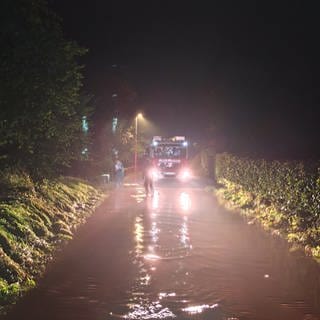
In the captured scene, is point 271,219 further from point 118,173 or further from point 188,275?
point 118,173

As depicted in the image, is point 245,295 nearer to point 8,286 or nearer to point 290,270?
point 290,270

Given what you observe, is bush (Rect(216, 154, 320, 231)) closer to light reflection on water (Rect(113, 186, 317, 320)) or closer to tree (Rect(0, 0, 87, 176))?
light reflection on water (Rect(113, 186, 317, 320))

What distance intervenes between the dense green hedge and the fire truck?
25.2m

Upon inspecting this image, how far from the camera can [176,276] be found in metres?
9.62

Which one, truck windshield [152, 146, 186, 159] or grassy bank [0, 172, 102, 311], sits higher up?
truck windshield [152, 146, 186, 159]

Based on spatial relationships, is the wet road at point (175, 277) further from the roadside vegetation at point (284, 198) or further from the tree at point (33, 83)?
the tree at point (33, 83)

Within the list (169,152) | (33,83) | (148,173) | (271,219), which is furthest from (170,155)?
(33,83)

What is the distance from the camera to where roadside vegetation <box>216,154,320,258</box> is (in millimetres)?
12000

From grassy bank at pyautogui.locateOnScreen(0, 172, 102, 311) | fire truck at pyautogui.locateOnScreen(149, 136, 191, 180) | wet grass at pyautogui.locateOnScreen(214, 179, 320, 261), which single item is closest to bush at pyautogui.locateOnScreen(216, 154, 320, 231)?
wet grass at pyautogui.locateOnScreen(214, 179, 320, 261)

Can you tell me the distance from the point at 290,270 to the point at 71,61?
697 cm

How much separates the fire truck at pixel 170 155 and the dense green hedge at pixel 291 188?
25.2 m

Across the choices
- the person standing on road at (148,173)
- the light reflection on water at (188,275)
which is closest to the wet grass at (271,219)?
the light reflection on water at (188,275)

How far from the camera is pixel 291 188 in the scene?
1395 cm

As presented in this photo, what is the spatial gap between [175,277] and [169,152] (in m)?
36.7
